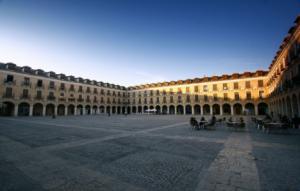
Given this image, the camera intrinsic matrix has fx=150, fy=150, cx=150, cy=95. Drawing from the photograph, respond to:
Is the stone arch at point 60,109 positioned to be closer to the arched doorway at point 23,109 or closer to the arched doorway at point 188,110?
the arched doorway at point 23,109

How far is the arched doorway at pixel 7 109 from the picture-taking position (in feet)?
101

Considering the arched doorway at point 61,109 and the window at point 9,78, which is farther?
the arched doorway at point 61,109

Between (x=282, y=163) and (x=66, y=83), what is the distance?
4408 centimetres

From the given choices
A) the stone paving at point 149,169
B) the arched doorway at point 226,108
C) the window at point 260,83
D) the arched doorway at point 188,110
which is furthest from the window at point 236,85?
the stone paving at point 149,169

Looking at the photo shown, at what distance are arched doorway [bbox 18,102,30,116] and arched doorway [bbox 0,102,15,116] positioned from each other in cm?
135

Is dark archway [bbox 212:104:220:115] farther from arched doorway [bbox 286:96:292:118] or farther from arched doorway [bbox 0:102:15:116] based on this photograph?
arched doorway [bbox 0:102:15:116]

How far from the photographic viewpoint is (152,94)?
4953 centimetres

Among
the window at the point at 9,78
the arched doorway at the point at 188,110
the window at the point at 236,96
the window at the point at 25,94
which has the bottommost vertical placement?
the arched doorway at the point at 188,110

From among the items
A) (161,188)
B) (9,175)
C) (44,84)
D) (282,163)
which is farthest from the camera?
(44,84)

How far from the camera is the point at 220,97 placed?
37.6 metres

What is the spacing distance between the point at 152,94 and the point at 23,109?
3326 cm

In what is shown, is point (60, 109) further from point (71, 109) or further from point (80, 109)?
point (80, 109)

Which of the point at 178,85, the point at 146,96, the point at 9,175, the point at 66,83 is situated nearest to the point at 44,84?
the point at 66,83

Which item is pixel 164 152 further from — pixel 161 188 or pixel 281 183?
pixel 281 183
